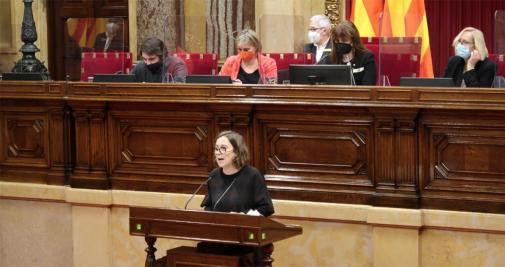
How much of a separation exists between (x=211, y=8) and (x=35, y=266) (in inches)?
148

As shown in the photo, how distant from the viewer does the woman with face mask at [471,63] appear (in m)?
8.19

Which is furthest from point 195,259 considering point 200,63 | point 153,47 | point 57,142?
point 200,63

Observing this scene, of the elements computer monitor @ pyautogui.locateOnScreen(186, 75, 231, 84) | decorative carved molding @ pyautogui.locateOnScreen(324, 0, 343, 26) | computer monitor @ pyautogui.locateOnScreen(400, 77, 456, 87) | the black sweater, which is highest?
decorative carved molding @ pyautogui.locateOnScreen(324, 0, 343, 26)

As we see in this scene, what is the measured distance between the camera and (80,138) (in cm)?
891

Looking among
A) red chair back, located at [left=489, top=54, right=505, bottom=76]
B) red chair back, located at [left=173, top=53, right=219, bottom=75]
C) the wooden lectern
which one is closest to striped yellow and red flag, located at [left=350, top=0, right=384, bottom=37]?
red chair back, located at [left=173, top=53, right=219, bottom=75]

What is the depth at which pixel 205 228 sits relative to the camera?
669cm

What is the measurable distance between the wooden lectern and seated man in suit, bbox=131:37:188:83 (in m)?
2.29

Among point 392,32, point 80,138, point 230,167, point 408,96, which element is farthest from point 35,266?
point 392,32

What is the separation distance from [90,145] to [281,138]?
1.57m

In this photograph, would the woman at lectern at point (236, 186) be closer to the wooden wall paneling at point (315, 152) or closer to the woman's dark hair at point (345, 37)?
the wooden wall paneling at point (315, 152)

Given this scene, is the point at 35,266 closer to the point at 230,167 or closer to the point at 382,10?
the point at 230,167

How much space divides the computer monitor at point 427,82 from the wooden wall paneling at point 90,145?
90.5 inches

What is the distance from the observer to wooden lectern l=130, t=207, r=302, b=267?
6.53 metres

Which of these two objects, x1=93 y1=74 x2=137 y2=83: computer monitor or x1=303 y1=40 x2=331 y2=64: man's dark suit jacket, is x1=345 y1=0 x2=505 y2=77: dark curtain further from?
x1=93 y1=74 x2=137 y2=83: computer monitor
